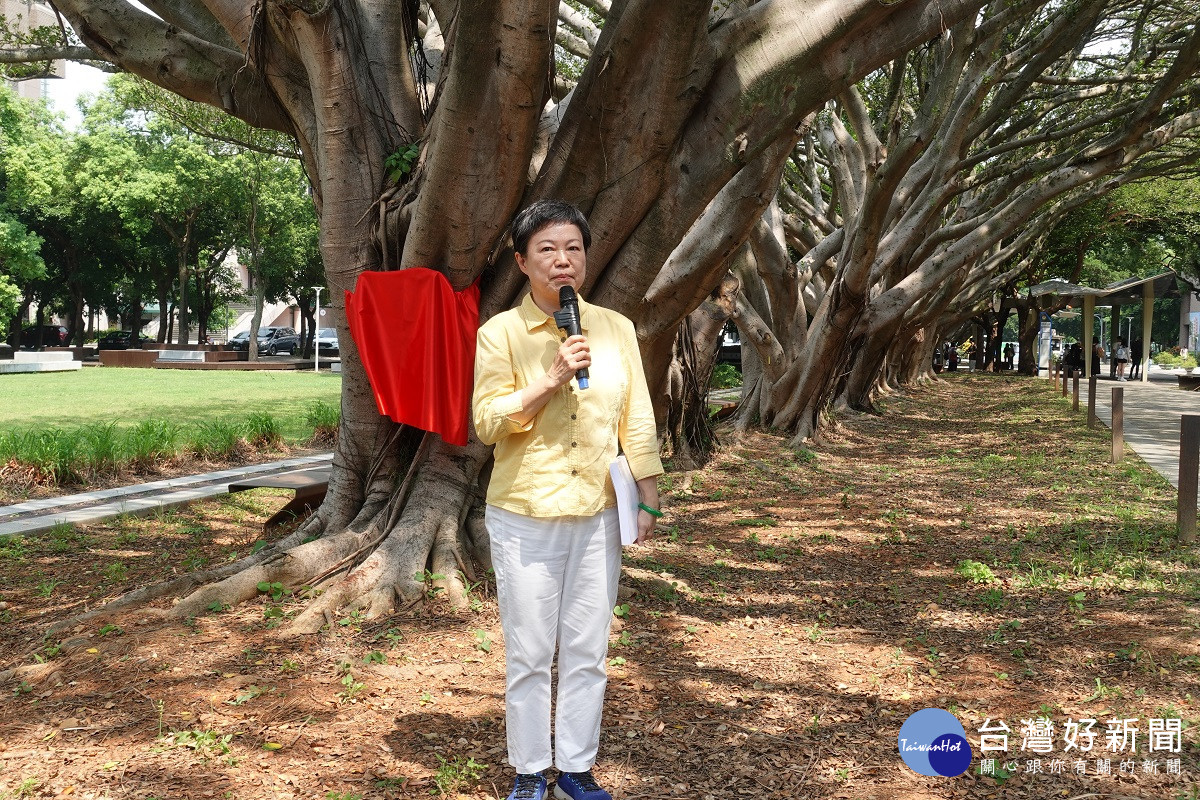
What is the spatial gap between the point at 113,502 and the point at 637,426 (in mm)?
6646

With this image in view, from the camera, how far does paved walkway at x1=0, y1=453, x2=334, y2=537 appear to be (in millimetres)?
7473

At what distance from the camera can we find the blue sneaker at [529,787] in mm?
3023

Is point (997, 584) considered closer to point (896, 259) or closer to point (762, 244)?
point (762, 244)

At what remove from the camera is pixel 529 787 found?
3031 millimetres

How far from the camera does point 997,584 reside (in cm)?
593

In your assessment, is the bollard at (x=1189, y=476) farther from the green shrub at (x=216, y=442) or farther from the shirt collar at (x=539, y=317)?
the green shrub at (x=216, y=442)

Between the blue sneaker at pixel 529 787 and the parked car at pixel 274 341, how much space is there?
144ft

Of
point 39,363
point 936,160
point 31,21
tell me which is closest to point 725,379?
point 936,160

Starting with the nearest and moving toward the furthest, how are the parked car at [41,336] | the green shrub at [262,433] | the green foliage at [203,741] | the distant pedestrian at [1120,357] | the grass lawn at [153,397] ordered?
the green foliage at [203,741] → the green shrub at [262,433] → the grass lawn at [153,397] → the distant pedestrian at [1120,357] → the parked car at [41,336]

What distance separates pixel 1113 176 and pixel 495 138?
13350mm

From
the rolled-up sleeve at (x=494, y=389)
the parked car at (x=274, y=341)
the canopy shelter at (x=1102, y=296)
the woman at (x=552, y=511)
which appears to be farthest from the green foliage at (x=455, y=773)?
the parked car at (x=274, y=341)

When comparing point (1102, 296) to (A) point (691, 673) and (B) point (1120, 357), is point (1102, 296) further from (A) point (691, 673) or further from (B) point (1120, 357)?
(A) point (691, 673)
